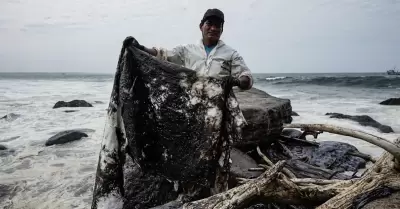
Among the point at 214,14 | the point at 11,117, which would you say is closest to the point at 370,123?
the point at 214,14

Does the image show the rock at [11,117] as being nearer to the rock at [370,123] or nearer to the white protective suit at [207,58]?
the white protective suit at [207,58]

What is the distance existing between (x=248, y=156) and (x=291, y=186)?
196 cm

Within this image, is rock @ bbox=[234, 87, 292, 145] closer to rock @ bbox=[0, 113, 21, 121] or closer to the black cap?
the black cap

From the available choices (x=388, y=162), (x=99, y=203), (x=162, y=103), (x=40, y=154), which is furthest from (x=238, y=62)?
(x=40, y=154)

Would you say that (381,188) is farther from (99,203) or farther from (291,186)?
(99,203)

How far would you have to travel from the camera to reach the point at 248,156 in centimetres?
450

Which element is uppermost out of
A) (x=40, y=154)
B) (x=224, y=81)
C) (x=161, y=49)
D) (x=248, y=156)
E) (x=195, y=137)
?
(x=161, y=49)

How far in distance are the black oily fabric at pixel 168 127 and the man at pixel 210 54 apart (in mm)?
474

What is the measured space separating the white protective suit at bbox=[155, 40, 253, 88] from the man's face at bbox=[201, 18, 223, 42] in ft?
0.30

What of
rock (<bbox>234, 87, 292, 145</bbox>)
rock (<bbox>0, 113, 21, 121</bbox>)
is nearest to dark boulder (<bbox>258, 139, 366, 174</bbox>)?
rock (<bbox>234, 87, 292, 145</bbox>)

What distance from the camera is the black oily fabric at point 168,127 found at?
8.45 feet

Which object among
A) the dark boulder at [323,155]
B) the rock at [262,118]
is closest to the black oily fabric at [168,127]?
the rock at [262,118]

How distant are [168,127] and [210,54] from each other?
3.19 ft

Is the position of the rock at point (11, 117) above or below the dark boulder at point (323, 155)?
below
